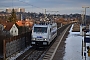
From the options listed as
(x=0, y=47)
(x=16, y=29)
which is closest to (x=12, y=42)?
(x=0, y=47)

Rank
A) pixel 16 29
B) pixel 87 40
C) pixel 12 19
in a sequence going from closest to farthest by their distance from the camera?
pixel 87 40, pixel 16 29, pixel 12 19

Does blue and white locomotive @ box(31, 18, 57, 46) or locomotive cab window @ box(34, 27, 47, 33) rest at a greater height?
locomotive cab window @ box(34, 27, 47, 33)

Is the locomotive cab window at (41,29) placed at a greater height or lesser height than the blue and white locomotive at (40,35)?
greater

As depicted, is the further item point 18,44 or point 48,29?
point 48,29

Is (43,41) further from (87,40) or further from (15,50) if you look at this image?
(87,40)

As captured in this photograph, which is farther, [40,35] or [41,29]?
[41,29]

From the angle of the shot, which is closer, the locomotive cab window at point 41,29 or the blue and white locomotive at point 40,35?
the blue and white locomotive at point 40,35

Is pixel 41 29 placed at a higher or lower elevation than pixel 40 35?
higher

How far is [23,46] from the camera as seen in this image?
28.5 meters

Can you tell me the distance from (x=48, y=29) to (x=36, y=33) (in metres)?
1.65

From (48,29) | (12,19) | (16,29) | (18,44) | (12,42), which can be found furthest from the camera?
Result: (12,19)

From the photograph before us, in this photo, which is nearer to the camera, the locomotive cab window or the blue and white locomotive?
the blue and white locomotive

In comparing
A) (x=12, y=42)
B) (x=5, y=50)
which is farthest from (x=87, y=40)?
(x=12, y=42)

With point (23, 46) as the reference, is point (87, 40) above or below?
above
